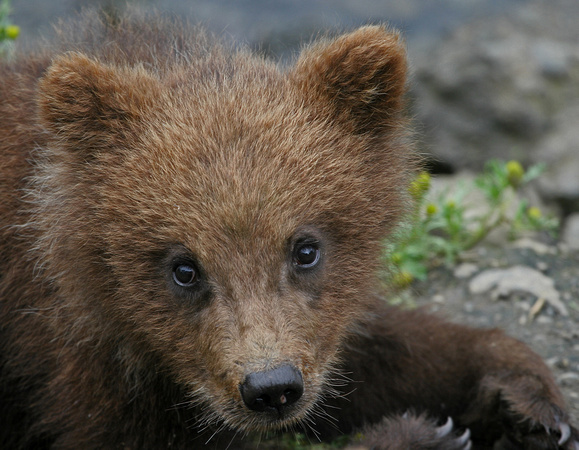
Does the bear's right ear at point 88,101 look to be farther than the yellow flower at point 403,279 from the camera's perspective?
No

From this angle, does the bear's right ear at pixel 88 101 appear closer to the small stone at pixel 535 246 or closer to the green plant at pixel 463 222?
the green plant at pixel 463 222

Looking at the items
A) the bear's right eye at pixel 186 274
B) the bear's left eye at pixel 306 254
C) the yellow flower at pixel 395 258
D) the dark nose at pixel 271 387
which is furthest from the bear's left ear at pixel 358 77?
the dark nose at pixel 271 387

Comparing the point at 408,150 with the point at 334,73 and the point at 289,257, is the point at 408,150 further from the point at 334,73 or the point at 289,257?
the point at 289,257

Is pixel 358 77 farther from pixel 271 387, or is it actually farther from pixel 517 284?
pixel 517 284

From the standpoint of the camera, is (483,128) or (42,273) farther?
(483,128)

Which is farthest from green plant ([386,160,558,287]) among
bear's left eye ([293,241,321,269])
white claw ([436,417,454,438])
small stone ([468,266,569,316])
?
bear's left eye ([293,241,321,269])

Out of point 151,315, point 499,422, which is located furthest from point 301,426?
point 151,315

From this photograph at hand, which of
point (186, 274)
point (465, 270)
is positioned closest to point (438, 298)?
point (465, 270)

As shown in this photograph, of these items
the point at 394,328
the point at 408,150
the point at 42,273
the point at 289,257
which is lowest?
the point at 394,328
